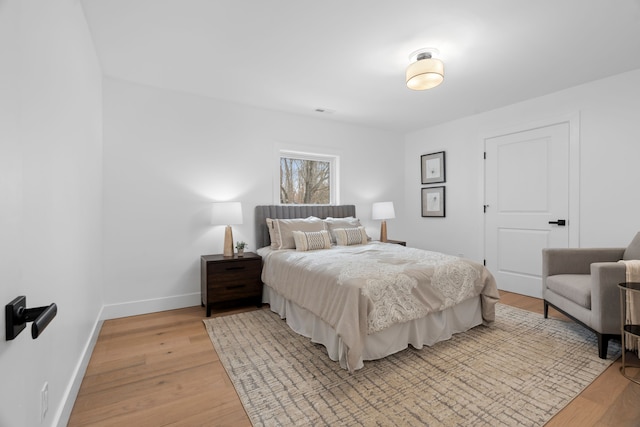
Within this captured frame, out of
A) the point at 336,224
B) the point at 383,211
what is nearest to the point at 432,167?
the point at 383,211

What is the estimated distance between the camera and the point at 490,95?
148 inches

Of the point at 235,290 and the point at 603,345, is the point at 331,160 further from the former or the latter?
the point at 603,345

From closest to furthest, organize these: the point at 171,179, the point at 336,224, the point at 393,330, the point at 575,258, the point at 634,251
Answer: the point at 393,330 < the point at 634,251 < the point at 575,258 < the point at 171,179 < the point at 336,224

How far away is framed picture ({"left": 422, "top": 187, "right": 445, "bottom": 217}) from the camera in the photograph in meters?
5.01

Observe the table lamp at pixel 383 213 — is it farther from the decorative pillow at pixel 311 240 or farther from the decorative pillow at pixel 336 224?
the decorative pillow at pixel 311 240

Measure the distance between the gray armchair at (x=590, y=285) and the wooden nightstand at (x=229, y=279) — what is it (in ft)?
10.0

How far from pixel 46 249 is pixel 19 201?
56 centimetres

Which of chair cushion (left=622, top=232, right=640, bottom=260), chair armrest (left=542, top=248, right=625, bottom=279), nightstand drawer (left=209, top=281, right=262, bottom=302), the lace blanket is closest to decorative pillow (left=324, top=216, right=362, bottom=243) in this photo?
the lace blanket

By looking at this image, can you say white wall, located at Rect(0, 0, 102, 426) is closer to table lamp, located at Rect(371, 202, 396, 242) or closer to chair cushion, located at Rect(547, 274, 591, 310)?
chair cushion, located at Rect(547, 274, 591, 310)

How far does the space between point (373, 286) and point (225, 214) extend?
206 cm

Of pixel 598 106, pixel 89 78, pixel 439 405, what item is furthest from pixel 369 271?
pixel 598 106

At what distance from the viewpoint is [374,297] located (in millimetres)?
2195

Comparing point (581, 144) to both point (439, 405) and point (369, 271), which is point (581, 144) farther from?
point (439, 405)

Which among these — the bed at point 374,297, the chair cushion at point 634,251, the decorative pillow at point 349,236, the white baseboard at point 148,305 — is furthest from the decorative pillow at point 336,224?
the chair cushion at point 634,251
